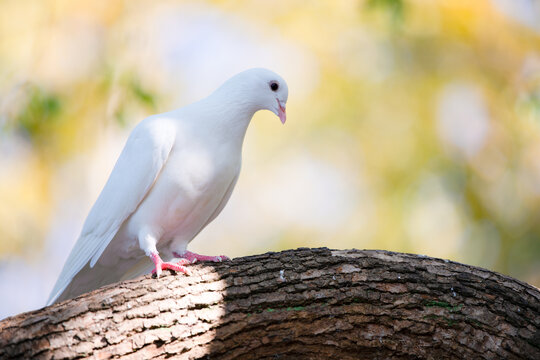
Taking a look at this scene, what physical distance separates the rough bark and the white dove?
76cm

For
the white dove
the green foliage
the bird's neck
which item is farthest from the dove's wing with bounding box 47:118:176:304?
the green foliage

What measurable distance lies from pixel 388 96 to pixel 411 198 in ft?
6.95

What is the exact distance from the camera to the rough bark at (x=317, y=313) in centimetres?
329

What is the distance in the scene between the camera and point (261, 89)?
15.9 feet

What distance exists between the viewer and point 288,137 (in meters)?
11.0

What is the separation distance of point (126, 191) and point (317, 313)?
6.00 feet

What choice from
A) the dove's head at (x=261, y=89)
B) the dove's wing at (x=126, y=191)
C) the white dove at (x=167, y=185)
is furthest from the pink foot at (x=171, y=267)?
the dove's head at (x=261, y=89)

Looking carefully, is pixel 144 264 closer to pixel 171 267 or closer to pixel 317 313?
pixel 171 267

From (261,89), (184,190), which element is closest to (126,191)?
(184,190)

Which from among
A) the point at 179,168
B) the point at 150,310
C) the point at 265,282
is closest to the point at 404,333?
the point at 265,282

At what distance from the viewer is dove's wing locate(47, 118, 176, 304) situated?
440 cm

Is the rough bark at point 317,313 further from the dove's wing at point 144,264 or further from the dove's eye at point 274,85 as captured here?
the dove's eye at point 274,85

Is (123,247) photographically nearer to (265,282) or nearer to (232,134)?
(232,134)

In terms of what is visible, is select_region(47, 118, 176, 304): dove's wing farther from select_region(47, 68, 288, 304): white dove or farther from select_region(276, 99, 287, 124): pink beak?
select_region(276, 99, 287, 124): pink beak
